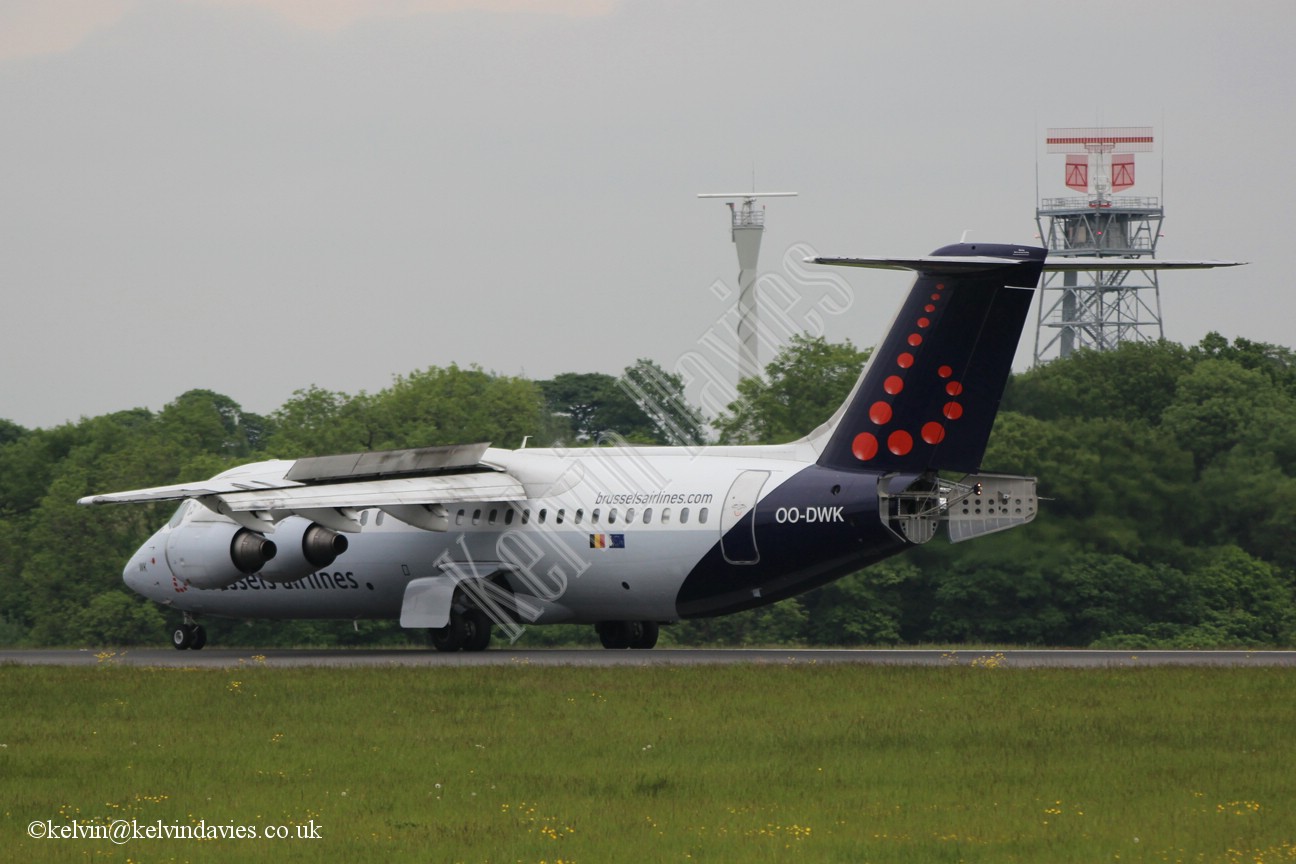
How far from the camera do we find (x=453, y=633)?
33469mm

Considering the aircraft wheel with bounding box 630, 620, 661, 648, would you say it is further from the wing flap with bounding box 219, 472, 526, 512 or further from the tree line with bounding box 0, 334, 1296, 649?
the tree line with bounding box 0, 334, 1296, 649

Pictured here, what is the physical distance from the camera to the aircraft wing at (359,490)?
1254 inches

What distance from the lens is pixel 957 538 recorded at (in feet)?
92.5

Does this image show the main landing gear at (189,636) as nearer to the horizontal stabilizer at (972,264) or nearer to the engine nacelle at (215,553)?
the engine nacelle at (215,553)

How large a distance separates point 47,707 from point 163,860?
10.8m

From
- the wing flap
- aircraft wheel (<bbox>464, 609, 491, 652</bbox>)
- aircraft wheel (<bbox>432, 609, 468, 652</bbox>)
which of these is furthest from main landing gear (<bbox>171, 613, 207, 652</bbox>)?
aircraft wheel (<bbox>464, 609, 491, 652</bbox>)

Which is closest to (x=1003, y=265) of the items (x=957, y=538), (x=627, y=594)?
(x=957, y=538)

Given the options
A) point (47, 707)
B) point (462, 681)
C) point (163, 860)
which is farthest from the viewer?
point (462, 681)

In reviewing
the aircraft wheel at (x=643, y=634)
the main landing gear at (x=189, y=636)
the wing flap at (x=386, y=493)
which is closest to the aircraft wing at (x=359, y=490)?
the wing flap at (x=386, y=493)

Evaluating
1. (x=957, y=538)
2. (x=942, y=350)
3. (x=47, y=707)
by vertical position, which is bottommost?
(x=47, y=707)

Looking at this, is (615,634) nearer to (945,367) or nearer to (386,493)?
(386,493)

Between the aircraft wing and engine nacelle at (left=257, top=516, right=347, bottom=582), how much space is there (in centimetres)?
29

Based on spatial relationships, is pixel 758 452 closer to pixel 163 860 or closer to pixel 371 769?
pixel 371 769

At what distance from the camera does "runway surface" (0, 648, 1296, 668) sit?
28.8m
